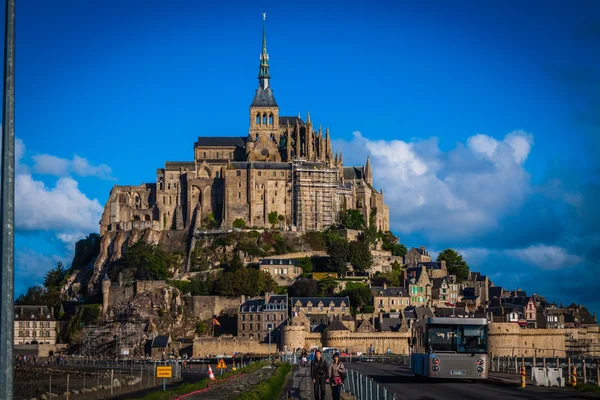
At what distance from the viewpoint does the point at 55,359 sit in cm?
9900

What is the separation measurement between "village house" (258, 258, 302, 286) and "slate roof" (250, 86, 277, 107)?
28882 millimetres

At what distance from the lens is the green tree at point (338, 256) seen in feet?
359

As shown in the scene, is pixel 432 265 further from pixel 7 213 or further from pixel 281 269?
pixel 7 213

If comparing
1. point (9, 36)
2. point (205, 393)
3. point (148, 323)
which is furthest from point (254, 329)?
point (9, 36)

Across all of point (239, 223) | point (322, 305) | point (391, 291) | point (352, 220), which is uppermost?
point (352, 220)

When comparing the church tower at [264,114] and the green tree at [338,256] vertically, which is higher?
the church tower at [264,114]

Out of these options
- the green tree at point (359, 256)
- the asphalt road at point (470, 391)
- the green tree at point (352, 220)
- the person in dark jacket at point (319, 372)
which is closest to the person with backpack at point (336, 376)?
the person in dark jacket at point (319, 372)

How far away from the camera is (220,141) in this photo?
13050 cm

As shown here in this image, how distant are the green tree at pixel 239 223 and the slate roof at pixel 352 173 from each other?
1992 centimetres

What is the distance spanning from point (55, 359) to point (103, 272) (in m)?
19.9

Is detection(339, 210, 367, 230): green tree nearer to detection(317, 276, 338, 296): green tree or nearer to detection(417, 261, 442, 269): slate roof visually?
detection(417, 261, 442, 269): slate roof

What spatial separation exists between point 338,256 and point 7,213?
322ft

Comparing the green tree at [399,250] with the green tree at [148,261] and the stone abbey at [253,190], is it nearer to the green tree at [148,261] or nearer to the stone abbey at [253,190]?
the stone abbey at [253,190]

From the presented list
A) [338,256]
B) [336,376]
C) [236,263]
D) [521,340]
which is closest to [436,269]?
[338,256]
